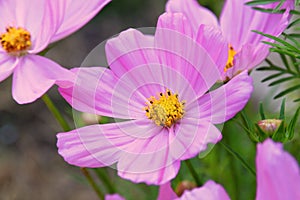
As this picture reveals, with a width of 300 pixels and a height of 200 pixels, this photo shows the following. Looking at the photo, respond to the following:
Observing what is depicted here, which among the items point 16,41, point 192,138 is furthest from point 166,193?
point 16,41

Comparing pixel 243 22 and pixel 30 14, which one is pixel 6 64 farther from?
pixel 243 22

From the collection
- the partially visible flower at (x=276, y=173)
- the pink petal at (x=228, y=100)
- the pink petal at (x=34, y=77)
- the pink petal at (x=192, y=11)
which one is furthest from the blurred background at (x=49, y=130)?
the partially visible flower at (x=276, y=173)

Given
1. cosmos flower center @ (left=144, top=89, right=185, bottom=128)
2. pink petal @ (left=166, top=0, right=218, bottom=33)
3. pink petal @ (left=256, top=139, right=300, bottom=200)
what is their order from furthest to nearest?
1. pink petal @ (left=166, top=0, right=218, bottom=33)
2. cosmos flower center @ (left=144, top=89, right=185, bottom=128)
3. pink petal @ (left=256, top=139, right=300, bottom=200)

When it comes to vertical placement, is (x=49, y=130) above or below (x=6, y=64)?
below

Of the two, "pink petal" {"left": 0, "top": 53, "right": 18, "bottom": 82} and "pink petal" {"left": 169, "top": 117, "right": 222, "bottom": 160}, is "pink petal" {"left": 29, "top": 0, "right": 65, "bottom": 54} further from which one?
"pink petal" {"left": 169, "top": 117, "right": 222, "bottom": 160}

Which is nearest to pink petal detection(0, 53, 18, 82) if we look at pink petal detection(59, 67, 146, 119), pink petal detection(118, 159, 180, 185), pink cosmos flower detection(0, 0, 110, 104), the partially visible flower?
pink cosmos flower detection(0, 0, 110, 104)

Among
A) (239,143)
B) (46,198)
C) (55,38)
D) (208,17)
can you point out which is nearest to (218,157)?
(239,143)

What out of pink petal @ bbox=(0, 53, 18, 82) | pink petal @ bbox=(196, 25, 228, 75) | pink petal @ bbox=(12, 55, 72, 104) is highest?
pink petal @ bbox=(196, 25, 228, 75)

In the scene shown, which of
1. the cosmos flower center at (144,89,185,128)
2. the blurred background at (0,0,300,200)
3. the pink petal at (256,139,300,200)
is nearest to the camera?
the pink petal at (256,139,300,200)
